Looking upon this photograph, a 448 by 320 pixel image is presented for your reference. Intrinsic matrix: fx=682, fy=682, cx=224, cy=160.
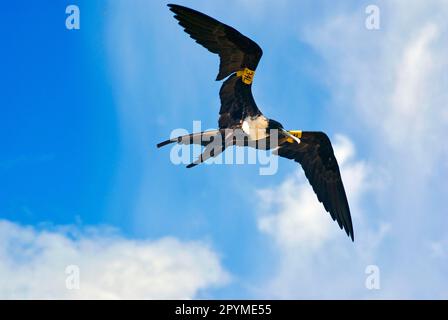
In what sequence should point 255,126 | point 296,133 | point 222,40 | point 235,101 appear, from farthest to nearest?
point 296,133
point 255,126
point 235,101
point 222,40

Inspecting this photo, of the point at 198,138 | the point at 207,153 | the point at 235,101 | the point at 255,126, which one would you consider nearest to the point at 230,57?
the point at 235,101

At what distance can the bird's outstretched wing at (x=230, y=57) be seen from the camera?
12445mm

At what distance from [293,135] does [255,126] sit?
1.33m

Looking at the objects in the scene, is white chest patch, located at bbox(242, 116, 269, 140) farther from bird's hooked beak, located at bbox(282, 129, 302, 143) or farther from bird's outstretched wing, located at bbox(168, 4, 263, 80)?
bird's outstretched wing, located at bbox(168, 4, 263, 80)

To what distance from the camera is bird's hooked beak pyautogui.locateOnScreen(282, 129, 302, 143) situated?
45.6 feet

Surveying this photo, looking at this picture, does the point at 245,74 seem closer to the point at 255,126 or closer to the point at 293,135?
the point at 255,126

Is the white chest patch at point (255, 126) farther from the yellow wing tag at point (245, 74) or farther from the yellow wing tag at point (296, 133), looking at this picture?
the yellow wing tag at point (296, 133)

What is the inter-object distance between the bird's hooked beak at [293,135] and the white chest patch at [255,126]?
56 centimetres

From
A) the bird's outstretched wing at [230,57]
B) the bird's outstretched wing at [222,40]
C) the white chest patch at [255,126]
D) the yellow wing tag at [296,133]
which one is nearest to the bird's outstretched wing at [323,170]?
the yellow wing tag at [296,133]

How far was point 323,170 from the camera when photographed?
1524 cm

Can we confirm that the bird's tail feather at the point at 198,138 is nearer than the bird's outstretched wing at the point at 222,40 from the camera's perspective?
No

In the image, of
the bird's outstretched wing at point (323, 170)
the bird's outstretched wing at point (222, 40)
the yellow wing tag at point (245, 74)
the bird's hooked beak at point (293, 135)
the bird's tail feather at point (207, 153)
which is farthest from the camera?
the bird's outstretched wing at point (323, 170)
